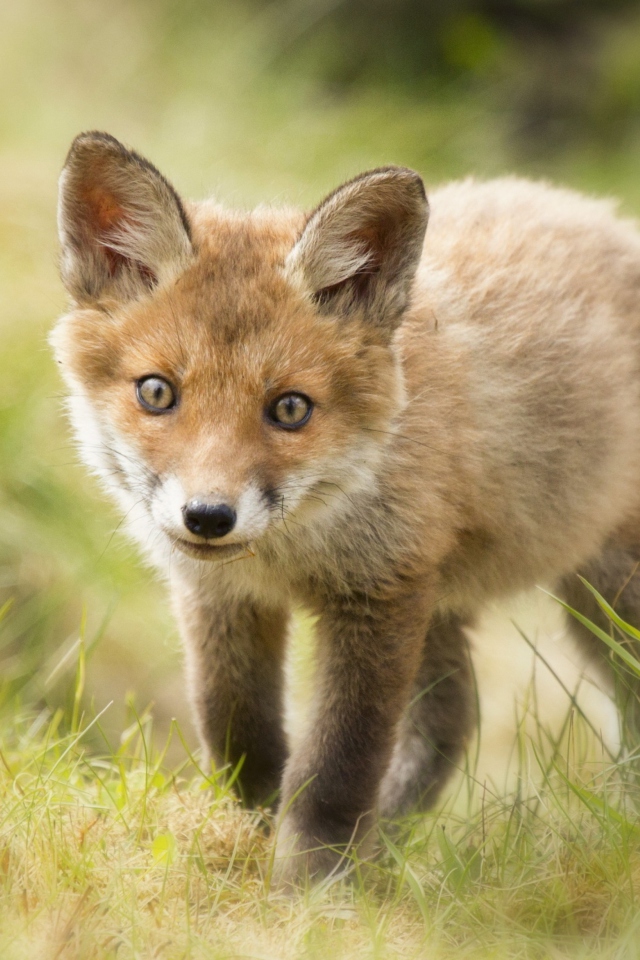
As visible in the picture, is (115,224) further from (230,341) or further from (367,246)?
(367,246)

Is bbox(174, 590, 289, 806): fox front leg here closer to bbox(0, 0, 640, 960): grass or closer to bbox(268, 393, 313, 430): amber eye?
bbox(0, 0, 640, 960): grass

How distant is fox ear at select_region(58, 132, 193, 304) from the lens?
11.2ft

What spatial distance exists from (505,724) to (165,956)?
4325 millimetres

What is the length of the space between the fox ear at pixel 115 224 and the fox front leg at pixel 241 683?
118 centimetres

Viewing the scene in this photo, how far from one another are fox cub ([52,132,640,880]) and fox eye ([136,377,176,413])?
10mm

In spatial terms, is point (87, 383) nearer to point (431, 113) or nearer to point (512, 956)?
point (512, 956)

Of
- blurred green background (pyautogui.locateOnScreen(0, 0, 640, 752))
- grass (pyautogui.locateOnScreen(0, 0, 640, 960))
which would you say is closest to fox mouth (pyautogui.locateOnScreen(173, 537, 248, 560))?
grass (pyautogui.locateOnScreen(0, 0, 640, 960))

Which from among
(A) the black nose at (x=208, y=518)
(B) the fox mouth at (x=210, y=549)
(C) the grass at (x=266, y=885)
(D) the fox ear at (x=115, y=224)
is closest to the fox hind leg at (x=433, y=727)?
(C) the grass at (x=266, y=885)

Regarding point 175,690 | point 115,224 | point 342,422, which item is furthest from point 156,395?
point 175,690

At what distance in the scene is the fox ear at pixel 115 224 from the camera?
3422 millimetres

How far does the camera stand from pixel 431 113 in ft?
33.0

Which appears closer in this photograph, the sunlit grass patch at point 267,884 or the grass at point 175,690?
the sunlit grass patch at point 267,884

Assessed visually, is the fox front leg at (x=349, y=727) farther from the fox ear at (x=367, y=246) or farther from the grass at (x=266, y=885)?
the fox ear at (x=367, y=246)

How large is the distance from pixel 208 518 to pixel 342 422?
0.64m
